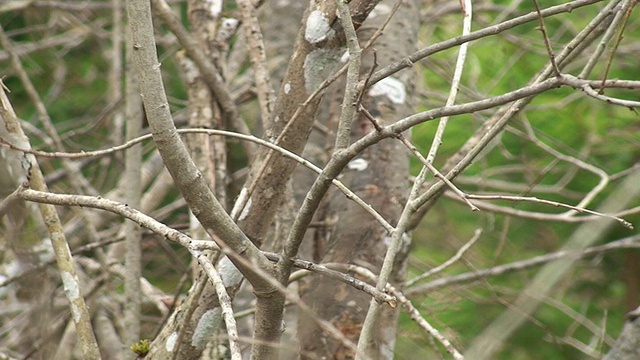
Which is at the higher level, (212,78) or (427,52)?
(212,78)

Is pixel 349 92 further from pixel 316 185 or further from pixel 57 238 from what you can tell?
pixel 57 238

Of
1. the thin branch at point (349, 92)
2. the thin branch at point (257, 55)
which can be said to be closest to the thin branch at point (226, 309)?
the thin branch at point (349, 92)

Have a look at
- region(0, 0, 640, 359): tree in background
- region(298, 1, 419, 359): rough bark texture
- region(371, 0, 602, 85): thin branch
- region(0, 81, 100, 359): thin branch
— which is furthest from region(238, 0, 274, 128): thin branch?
region(371, 0, 602, 85): thin branch

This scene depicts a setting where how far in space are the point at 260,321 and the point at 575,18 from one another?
3413 millimetres

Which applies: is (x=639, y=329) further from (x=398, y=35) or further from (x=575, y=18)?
(x=575, y=18)

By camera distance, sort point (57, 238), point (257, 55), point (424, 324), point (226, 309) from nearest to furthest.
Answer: point (226, 309)
point (424, 324)
point (57, 238)
point (257, 55)

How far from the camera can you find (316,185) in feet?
4.34

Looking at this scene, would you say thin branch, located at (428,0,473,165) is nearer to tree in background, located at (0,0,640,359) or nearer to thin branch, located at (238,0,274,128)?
tree in background, located at (0,0,640,359)

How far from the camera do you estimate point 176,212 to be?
4.34 meters

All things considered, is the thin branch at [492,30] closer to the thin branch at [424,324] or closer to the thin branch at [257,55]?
the thin branch at [424,324]

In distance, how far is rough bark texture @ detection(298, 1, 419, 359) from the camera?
2.28 meters

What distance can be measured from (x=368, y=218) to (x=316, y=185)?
116 centimetres

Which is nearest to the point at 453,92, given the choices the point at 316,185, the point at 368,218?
the point at 316,185

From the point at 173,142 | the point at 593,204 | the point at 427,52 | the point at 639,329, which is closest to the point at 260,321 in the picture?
the point at 173,142
